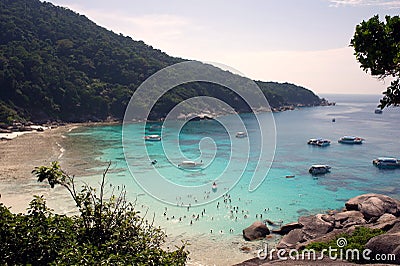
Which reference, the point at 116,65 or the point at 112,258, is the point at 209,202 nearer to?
the point at 112,258

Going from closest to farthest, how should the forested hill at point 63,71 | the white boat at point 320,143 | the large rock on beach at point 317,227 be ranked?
the large rock on beach at point 317,227
the white boat at point 320,143
the forested hill at point 63,71

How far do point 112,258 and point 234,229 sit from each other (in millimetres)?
15676

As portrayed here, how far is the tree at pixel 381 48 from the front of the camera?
1075cm

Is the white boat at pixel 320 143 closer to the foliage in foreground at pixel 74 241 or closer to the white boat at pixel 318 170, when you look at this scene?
the white boat at pixel 318 170


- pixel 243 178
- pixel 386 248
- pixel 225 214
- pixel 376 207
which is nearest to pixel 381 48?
pixel 386 248

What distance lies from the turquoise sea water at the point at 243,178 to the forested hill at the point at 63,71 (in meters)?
11.7

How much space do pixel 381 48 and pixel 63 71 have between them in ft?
237

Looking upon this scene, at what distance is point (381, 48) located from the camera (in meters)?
10.8

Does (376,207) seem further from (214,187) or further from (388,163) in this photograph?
(388,163)

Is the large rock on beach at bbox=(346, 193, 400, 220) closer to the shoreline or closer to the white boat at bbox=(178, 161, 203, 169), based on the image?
the shoreline

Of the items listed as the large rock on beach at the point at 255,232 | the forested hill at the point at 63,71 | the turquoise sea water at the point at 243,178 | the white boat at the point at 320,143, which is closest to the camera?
the large rock on beach at the point at 255,232

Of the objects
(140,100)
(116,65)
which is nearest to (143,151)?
(140,100)

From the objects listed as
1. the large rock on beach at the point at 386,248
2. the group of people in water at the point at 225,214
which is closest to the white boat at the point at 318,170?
the group of people in water at the point at 225,214

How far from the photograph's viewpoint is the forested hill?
213 feet
